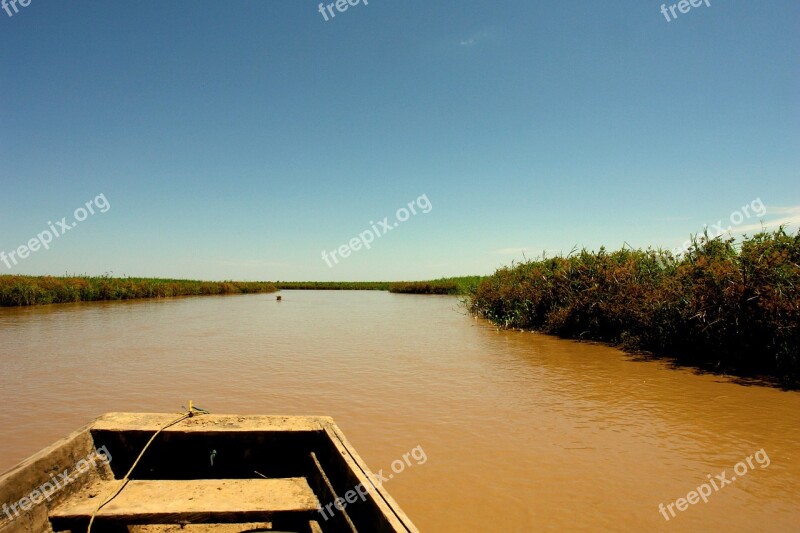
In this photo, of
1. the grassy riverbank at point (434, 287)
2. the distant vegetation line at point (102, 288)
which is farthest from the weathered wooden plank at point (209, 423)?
the grassy riverbank at point (434, 287)

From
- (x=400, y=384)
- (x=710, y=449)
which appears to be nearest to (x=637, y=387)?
(x=710, y=449)

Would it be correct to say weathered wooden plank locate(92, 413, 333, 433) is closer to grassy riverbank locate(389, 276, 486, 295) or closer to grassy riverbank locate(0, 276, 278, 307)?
grassy riverbank locate(0, 276, 278, 307)

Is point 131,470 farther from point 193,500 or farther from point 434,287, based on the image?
point 434,287

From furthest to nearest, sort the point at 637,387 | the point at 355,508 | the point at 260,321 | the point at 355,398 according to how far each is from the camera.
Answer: the point at 260,321 < the point at 637,387 < the point at 355,398 < the point at 355,508

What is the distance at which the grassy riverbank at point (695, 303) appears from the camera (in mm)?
7133

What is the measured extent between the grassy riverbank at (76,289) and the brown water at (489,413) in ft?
41.3

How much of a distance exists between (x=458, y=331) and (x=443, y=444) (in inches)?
368

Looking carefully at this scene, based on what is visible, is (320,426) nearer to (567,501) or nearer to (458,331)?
(567,501)

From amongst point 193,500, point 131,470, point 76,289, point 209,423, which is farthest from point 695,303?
point 76,289

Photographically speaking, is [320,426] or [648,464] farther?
[648,464]

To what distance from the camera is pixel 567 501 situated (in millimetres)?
3348

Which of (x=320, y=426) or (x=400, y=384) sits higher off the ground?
(x=320, y=426)

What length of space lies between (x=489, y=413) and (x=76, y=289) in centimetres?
2666

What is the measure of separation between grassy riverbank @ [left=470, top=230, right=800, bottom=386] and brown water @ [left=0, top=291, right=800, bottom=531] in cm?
93
